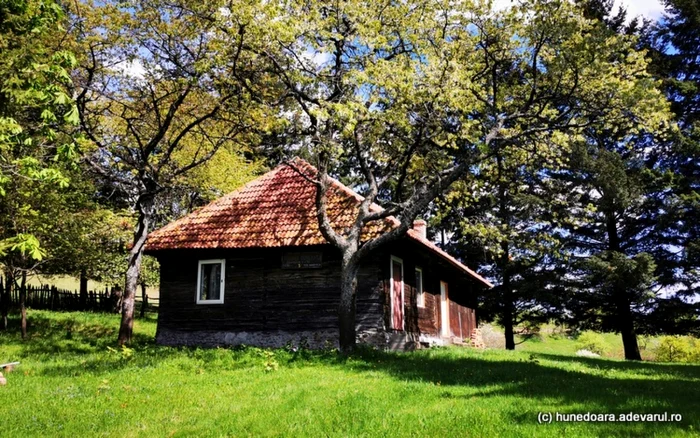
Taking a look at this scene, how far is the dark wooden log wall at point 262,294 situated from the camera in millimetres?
17250

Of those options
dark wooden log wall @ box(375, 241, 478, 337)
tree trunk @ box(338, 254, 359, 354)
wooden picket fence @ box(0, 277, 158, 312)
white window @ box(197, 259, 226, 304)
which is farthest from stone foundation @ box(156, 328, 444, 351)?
wooden picket fence @ box(0, 277, 158, 312)

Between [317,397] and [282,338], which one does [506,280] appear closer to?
[282,338]

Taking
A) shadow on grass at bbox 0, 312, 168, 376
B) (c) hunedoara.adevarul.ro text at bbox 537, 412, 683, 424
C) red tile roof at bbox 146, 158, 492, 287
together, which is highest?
red tile roof at bbox 146, 158, 492, 287

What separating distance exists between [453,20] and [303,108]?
16.0 ft

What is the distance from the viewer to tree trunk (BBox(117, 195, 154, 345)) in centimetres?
1798

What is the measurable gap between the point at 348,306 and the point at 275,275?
4138 mm

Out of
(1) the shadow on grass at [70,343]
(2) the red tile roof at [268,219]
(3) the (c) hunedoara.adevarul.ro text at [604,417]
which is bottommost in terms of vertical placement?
(3) the (c) hunedoara.adevarul.ro text at [604,417]

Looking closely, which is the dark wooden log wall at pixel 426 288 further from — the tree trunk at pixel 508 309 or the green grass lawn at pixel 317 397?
the green grass lawn at pixel 317 397

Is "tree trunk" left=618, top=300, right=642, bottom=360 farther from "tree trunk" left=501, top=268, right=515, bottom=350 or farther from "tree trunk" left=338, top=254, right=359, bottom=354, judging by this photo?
"tree trunk" left=338, top=254, right=359, bottom=354

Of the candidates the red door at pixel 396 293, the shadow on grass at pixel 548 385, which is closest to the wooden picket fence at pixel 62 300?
the red door at pixel 396 293

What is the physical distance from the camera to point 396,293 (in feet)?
60.3

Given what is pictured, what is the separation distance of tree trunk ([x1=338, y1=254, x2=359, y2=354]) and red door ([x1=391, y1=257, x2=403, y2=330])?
3343 millimetres

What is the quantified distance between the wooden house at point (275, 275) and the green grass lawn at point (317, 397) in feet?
10.3

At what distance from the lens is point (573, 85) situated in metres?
15.0
